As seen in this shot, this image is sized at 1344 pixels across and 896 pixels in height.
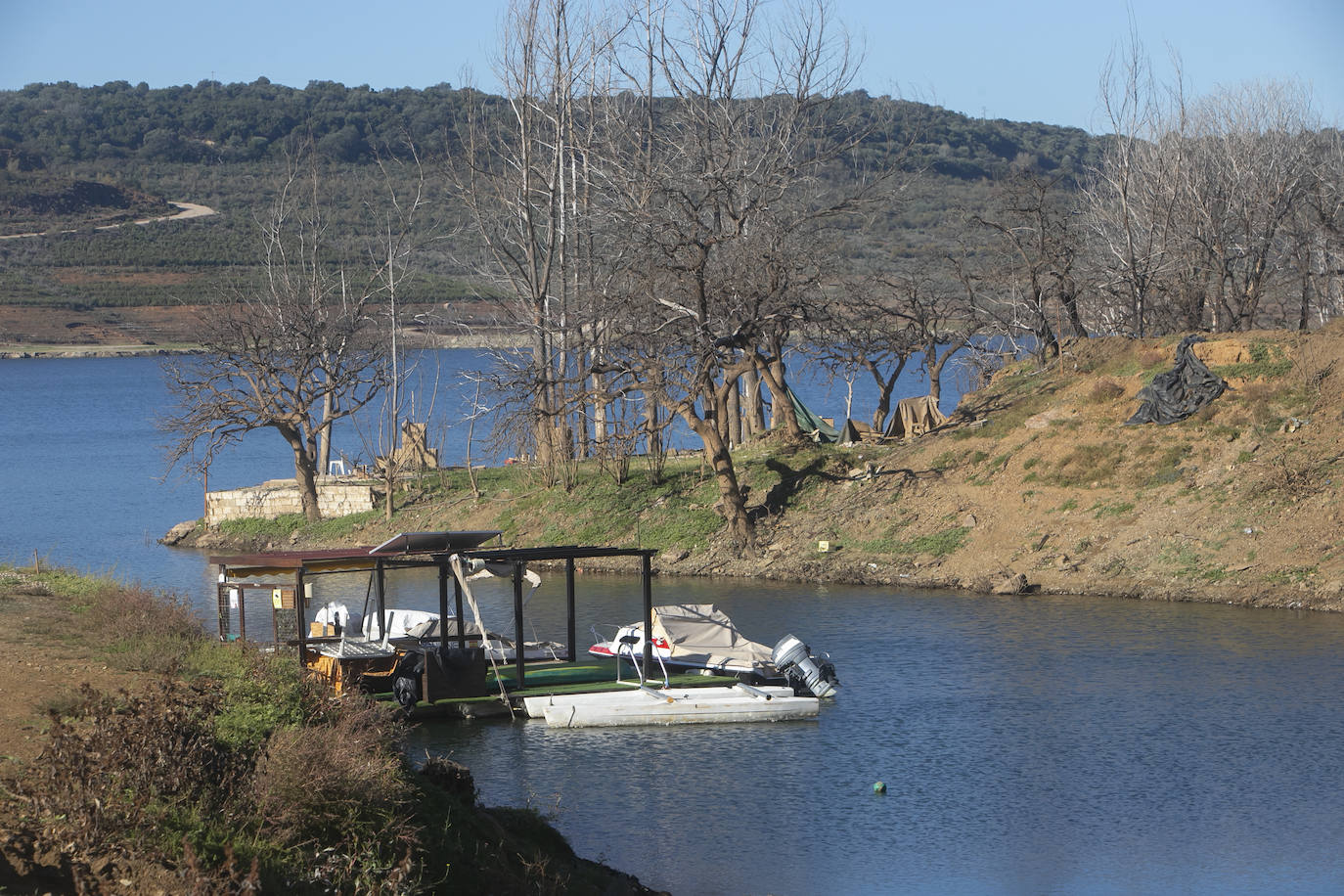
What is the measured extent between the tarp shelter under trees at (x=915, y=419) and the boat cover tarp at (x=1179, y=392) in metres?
6.11

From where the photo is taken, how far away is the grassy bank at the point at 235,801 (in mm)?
9195

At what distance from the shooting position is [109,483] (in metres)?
60.0

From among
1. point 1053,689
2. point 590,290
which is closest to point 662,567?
point 590,290

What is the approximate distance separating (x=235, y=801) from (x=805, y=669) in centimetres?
1185

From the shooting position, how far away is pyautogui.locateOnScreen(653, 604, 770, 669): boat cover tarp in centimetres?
2253

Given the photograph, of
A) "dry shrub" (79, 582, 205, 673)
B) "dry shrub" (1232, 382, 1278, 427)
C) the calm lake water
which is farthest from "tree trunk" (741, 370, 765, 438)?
"dry shrub" (79, 582, 205, 673)

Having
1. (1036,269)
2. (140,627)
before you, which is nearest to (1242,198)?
(1036,269)

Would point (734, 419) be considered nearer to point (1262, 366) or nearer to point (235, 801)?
point (1262, 366)

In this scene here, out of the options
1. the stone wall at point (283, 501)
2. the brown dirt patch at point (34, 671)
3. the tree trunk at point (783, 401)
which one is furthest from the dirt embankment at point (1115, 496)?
the brown dirt patch at point (34, 671)

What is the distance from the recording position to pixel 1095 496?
102 feet

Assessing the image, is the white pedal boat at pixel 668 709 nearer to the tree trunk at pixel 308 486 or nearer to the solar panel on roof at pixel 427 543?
the solar panel on roof at pixel 427 543

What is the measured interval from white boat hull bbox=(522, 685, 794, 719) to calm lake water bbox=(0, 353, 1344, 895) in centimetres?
33

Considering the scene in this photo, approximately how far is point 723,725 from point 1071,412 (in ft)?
58.9

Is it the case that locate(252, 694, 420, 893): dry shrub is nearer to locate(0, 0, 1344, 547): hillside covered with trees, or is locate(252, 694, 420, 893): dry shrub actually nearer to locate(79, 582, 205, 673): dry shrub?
locate(79, 582, 205, 673): dry shrub
